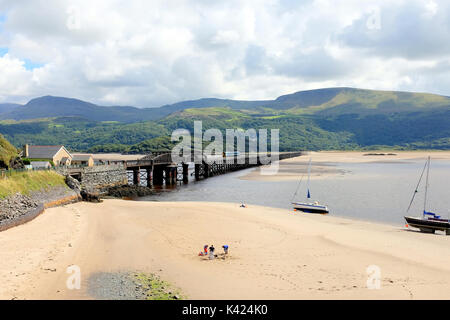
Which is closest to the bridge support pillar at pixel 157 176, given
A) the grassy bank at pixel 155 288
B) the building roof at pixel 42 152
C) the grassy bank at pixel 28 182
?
the building roof at pixel 42 152

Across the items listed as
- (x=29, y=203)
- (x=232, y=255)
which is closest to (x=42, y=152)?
(x=29, y=203)

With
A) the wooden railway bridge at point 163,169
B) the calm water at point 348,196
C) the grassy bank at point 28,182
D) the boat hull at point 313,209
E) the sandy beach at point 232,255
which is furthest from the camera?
the wooden railway bridge at point 163,169

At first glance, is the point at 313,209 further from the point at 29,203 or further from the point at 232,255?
the point at 29,203

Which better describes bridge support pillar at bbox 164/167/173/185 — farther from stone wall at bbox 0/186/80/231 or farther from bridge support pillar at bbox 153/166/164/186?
stone wall at bbox 0/186/80/231

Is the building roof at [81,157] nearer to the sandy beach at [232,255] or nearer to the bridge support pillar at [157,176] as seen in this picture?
the bridge support pillar at [157,176]
